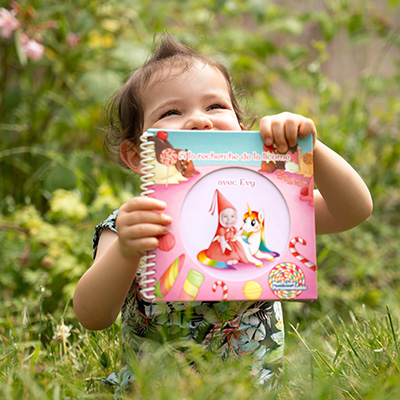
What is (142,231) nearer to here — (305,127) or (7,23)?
(305,127)

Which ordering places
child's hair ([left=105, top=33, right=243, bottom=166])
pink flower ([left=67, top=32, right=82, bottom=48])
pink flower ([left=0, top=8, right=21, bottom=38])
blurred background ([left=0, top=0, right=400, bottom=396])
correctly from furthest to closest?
pink flower ([left=67, top=32, right=82, bottom=48]) < pink flower ([left=0, top=8, right=21, bottom=38]) < blurred background ([left=0, top=0, right=400, bottom=396]) < child's hair ([left=105, top=33, right=243, bottom=166])

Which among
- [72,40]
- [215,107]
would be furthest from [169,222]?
[72,40]

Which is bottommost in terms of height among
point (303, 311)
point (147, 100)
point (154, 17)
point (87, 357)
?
point (303, 311)

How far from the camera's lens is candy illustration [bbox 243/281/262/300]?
3.49 ft

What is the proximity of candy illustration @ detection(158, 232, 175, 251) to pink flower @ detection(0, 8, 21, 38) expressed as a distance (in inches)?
63.3

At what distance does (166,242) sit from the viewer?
1.06 metres

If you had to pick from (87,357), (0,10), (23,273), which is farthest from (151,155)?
(0,10)

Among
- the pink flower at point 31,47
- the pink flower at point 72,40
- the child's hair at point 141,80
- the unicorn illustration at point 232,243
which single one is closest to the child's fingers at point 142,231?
the unicorn illustration at point 232,243

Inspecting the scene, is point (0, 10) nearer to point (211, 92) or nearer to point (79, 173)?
point (79, 173)

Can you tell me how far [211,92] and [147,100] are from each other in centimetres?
17

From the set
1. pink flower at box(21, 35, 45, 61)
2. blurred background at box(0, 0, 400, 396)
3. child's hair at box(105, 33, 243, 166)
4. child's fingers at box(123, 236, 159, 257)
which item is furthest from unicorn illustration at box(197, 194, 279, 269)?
pink flower at box(21, 35, 45, 61)

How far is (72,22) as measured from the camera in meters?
2.58

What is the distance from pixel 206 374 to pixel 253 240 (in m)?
0.28

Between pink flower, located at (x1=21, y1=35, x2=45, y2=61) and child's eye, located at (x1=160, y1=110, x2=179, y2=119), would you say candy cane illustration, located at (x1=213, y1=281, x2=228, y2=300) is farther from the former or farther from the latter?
pink flower, located at (x1=21, y1=35, x2=45, y2=61)
